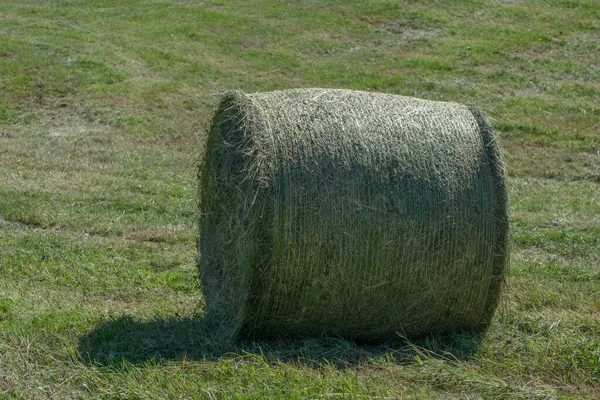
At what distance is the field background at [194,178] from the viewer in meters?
6.53

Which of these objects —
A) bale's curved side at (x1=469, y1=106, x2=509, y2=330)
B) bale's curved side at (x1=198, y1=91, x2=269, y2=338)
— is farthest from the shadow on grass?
bale's curved side at (x1=469, y1=106, x2=509, y2=330)

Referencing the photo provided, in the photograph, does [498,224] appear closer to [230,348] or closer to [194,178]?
[230,348]

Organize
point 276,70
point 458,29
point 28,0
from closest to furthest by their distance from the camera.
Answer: point 276,70, point 458,29, point 28,0

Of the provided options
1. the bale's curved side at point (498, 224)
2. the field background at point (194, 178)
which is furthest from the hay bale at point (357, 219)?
the field background at point (194, 178)

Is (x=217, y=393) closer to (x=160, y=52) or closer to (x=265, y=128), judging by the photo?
(x=265, y=128)

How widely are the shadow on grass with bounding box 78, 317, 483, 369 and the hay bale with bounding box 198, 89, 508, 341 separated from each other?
0.12 metres

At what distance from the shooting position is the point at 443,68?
949 inches

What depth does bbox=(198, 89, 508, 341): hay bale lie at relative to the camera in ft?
22.4

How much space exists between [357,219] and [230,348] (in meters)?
1.42

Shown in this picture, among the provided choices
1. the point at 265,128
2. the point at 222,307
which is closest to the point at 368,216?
the point at 265,128

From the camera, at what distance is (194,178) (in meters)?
14.3

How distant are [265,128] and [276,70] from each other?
17.2m

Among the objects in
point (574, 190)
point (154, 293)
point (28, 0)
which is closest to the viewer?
point (154, 293)

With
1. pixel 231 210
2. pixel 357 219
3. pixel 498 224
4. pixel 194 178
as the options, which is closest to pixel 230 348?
pixel 231 210
